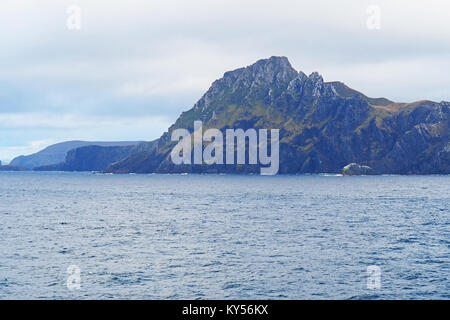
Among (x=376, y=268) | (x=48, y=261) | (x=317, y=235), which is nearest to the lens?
(x=376, y=268)

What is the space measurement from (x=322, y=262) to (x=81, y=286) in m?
25.8

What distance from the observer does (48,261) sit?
5225cm

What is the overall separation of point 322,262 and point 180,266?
51.9 feet

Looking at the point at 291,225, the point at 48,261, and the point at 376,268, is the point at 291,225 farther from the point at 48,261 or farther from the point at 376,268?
the point at 48,261

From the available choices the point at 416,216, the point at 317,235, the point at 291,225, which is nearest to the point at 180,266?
the point at 317,235

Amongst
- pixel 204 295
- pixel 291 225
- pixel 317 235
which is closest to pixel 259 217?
pixel 291 225

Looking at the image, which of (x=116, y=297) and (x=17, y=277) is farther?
(x=17, y=277)

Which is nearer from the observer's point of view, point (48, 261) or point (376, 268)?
point (376, 268)

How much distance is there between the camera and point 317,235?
7094 cm
